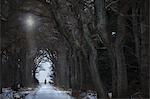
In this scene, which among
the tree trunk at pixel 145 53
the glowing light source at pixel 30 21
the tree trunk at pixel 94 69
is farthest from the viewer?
the glowing light source at pixel 30 21

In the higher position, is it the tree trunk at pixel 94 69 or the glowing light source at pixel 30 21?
the glowing light source at pixel 30 21

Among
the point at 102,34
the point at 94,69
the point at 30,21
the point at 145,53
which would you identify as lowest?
the point at 94,69

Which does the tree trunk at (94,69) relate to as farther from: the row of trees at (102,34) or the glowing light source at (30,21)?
the glowing light source at (30,21)

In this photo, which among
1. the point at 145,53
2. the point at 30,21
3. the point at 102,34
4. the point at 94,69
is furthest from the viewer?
the point at 30,21

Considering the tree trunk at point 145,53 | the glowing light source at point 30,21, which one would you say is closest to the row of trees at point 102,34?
the tree trunk at point 145,53

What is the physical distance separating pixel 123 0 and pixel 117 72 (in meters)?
3.61

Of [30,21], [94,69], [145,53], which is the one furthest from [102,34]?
[30,21]

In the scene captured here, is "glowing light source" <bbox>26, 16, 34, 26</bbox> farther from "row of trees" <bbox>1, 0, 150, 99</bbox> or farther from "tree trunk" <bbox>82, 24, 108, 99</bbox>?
"tree trunk" <bbox>82, 24, 108, 99</bbox>

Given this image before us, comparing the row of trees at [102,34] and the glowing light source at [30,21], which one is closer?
the row of trees at [102,34]

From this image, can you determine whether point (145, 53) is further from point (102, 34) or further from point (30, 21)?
point (30, 21)

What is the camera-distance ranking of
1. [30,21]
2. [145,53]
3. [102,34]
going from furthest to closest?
[30,21]
[145,53]
[102,34]

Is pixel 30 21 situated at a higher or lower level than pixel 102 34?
higher

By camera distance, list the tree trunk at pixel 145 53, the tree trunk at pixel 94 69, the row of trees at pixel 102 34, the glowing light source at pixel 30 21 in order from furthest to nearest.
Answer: the glowing light source at pixel 30 21 < the tree trunk at pixel 145 53 < the row of trees at pixel 102 34 < the tree trunk at pixel 94 69

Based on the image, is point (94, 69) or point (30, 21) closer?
point (94, 69)
